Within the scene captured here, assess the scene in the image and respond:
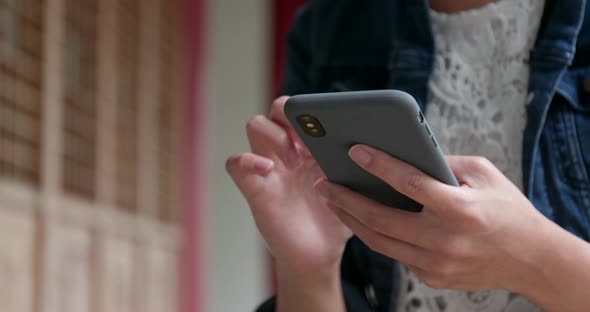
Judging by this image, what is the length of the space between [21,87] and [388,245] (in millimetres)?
1840

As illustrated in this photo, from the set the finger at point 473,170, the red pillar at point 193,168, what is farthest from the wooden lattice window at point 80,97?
the finger at point 473,170

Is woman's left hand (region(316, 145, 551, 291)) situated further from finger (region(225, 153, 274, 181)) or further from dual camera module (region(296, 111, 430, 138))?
finger (region(225, 153, 274, 181))

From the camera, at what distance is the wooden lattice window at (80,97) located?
2.58 m

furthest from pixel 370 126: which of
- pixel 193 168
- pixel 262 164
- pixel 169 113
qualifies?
pixel 193 168

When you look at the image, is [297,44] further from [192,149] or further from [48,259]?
[192,149]

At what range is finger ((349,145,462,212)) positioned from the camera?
0.63m

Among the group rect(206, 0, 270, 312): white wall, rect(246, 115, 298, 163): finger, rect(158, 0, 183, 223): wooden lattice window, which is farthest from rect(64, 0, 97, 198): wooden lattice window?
rect(246, 115, 298, 163): finger

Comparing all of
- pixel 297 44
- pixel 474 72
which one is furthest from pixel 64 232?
pixel 474 72

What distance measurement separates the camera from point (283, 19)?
3893 mm

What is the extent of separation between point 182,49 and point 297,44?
2.61m

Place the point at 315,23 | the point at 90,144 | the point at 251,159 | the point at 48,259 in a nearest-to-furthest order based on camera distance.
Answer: the point at 251,159 < the point at 315,23 < the point at 48,259 < the point at 90,144

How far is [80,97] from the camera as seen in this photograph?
2639 mm

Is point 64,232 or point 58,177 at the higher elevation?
point 58,177

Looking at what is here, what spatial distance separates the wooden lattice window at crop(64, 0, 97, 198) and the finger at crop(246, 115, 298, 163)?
5.97ft
